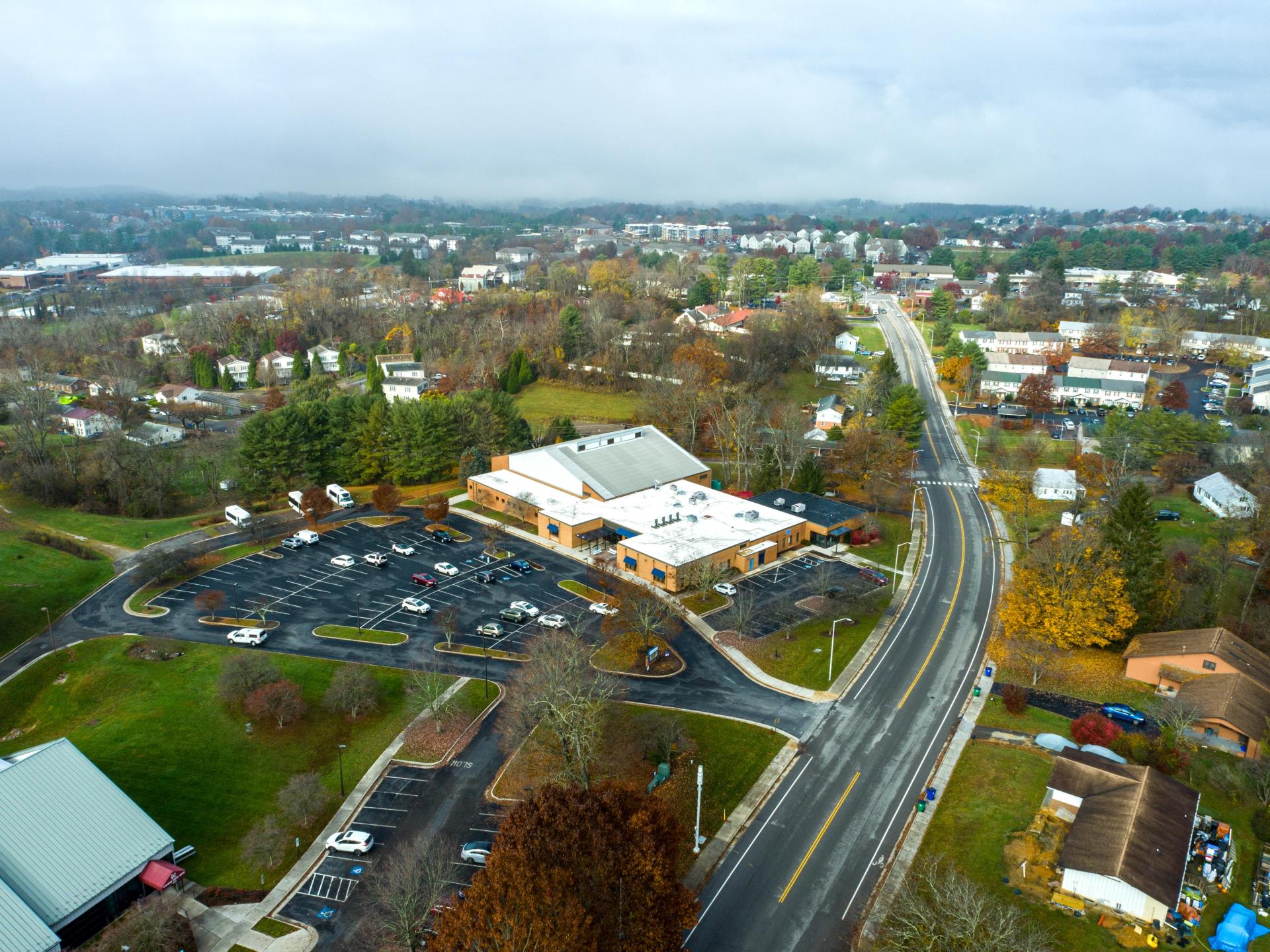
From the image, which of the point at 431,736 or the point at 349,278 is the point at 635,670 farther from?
the point at 349,278

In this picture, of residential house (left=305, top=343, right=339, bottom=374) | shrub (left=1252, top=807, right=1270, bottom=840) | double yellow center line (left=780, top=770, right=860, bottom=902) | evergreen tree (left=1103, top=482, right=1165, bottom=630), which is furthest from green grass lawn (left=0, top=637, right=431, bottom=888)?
residential house (left=305, top=343, right=339, bottom=374)

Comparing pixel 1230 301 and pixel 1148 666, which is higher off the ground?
pixel 1230 301

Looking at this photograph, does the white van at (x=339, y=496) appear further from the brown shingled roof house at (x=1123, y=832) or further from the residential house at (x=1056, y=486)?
the residential house at (x=1056, y=486)

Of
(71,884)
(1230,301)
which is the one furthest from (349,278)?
(1230,301)

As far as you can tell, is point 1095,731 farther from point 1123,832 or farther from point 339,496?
point 339,496

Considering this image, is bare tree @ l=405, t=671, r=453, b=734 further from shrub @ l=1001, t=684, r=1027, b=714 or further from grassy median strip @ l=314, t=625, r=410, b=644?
shrub @ l=1001, t=684, r=1027, b=714

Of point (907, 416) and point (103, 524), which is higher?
point (907, 416)

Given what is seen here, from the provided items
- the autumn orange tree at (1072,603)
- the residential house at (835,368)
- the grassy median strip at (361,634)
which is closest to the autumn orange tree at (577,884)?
the grassy median strip at (361,634)

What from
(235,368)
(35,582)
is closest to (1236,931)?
(35,582)
